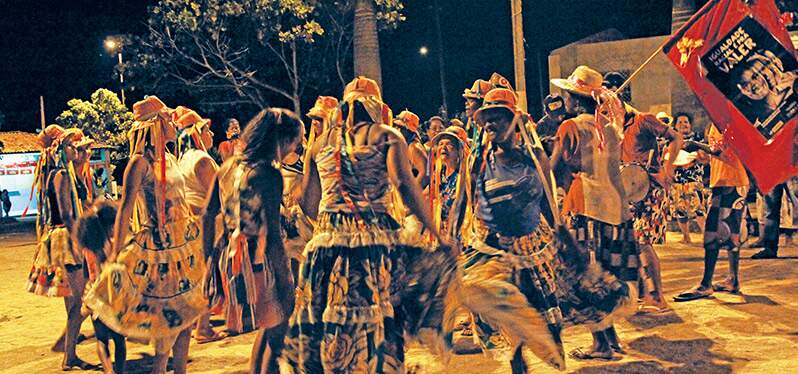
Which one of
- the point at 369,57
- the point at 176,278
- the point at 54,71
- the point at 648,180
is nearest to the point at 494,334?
the point at 176,278

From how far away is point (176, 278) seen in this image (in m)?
5.82

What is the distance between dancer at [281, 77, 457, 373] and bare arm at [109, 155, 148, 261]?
1361 millimetres

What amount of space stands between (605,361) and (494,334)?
1191mm

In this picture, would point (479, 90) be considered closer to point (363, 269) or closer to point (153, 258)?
point (363, 269)

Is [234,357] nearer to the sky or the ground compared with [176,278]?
nearer to the ground

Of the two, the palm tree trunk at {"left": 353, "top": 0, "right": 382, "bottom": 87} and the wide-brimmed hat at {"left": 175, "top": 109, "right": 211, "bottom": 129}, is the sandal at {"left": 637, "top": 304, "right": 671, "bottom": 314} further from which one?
the palm tree trunk at {"left": 353, "top": 0, "right": 382, "bottom": 87}

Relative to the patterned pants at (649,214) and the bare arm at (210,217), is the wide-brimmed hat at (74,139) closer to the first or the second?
the bare arm at (210,217)

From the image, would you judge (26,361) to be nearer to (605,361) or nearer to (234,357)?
(234,357)

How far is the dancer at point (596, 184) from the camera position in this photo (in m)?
6.29

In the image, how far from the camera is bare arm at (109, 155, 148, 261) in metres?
5.49

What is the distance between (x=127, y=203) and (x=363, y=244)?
1.71 m

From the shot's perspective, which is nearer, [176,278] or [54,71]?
[176,278]

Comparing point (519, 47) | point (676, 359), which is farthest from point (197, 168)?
point (519, 47)

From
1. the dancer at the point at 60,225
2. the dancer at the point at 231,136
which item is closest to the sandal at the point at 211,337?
the dancer at the point at 60,225
